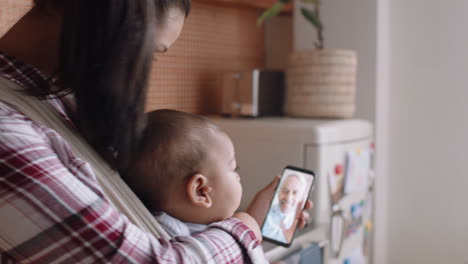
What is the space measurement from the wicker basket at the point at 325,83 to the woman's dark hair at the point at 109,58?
5.27 ft

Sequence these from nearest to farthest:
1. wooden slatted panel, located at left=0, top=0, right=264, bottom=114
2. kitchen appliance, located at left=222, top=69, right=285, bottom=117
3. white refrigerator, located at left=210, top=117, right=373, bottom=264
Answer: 1. white refrigerator, located at left=210, top=117, right=373, bottom=264
2. wooden slatted panel, located at left=0, top=0, right=264, bottom=114
3. kitchen appliance, located at left=222, top=69, right=285, bottom=117

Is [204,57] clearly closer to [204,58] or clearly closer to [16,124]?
[204,58]

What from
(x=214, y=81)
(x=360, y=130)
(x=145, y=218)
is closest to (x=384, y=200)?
(x=360, y=130)

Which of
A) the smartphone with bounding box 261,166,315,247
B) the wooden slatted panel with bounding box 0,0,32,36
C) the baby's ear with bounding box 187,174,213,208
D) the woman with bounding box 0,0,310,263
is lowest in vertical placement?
the smartphone with bounding box 261,166,315,247

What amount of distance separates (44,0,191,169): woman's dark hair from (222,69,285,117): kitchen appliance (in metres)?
1.55

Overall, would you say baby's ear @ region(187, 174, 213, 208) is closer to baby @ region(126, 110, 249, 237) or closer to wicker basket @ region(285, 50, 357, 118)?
baby @ region(126, 110, 249, 237)

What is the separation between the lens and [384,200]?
2613 mm

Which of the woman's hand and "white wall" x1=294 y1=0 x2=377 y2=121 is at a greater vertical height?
"white wall" x1=294 y1=0 x2=377 y2=121

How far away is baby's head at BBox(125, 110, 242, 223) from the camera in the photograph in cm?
91

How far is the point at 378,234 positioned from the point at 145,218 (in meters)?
2.01

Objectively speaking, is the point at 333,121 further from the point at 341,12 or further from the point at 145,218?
the point at 145,218

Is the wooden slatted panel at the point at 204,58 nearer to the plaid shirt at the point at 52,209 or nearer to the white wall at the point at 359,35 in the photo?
the white wall at the point at 359,35

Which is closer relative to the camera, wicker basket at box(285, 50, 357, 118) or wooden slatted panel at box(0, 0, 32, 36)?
wooden slatted panel at box(0, 0, 32, 36)

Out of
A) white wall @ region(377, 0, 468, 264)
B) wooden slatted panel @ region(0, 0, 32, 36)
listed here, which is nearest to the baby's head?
wooden slatted panel @ region(0, 0, 32, 36)
